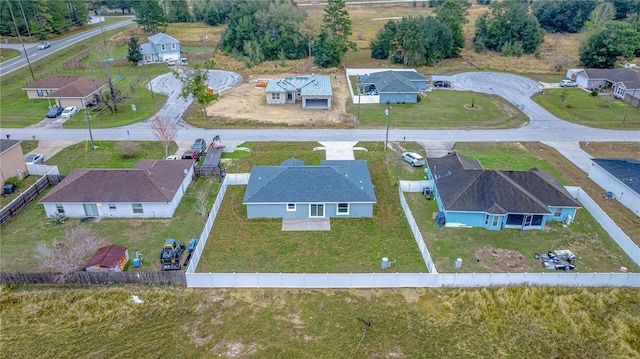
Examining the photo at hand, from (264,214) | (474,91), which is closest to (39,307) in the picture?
(264,214)

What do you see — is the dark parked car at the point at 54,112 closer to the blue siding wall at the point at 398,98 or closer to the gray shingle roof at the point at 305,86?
the gray shingle roof at the point at 305,86

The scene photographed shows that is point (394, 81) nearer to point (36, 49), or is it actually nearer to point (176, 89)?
point (176, 89)

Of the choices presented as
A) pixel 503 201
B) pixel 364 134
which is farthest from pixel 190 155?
pixel 503 201

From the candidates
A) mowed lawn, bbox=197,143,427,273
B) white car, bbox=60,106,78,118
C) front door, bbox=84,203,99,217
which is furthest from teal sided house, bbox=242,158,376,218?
white car, bbox=60,106,78,118

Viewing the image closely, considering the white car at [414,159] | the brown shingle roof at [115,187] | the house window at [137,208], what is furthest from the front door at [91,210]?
the white car at [414,159]

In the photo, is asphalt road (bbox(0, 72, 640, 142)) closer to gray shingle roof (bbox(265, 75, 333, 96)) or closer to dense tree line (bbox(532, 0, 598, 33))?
gray shingle roof (bbox(265, 75, 333, 96))

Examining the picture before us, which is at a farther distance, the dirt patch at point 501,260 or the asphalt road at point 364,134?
the asphalt road at point 364,134
